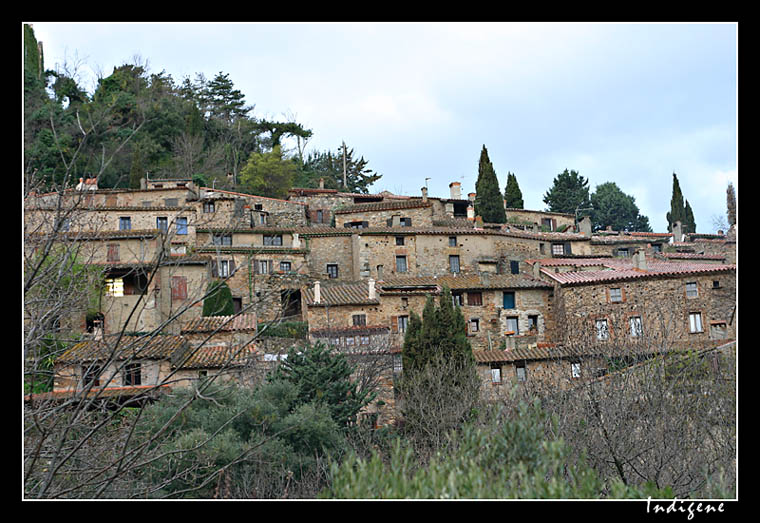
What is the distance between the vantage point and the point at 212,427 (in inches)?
544

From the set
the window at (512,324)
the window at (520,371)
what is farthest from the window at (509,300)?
the window at (520,371)

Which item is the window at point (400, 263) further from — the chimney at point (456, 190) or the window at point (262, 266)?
the chimney at point (456, 190)

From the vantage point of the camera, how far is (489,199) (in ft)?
135

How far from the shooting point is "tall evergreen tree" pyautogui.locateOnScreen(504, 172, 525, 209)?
46.9 metres

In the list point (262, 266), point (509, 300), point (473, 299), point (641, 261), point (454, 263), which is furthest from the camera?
point (454, 263)

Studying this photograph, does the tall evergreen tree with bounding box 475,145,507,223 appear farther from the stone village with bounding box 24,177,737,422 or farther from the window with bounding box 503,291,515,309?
the window with bounding box 503,291,515,309

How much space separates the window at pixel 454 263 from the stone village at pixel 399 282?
6cm

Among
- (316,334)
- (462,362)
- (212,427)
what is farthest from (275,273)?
(212,427)

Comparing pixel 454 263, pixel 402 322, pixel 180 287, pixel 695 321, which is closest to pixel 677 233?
pixel 454 263

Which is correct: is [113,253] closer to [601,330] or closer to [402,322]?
[402,322]

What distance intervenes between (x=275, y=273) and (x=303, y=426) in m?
16.7

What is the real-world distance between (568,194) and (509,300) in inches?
1115

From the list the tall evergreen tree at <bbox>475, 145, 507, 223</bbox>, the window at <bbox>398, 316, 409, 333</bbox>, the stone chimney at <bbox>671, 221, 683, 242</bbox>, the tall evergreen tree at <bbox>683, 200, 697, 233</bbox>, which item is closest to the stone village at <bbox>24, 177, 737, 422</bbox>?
the window at <bbox>398, 316, 409, 333</bbox>

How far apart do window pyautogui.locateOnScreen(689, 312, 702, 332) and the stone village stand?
0.05m
